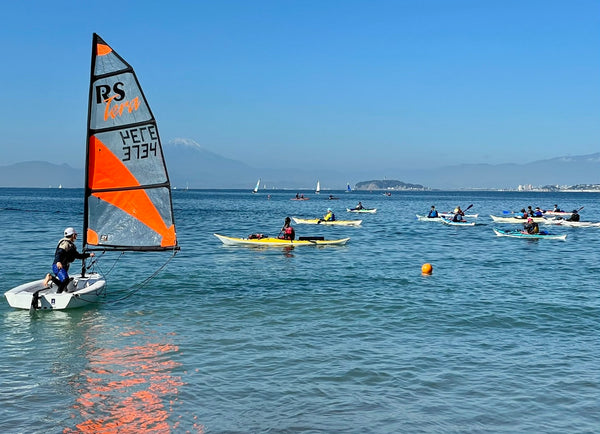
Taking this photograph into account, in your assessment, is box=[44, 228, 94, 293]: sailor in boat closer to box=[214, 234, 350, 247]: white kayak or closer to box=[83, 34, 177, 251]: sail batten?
box=[83, 34, 177, 251]: sail batten

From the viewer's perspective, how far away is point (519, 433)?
9.04 metres

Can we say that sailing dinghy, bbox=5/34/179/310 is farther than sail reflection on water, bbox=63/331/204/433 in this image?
Yes

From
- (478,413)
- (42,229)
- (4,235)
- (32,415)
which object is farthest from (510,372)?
(42,229)

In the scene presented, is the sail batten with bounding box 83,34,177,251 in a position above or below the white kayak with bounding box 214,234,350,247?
above

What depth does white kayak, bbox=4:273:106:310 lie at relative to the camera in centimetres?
1608

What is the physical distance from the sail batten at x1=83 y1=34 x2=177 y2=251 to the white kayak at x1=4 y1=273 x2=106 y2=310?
1.35 metres

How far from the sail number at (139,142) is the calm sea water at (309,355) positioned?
4.73 meters

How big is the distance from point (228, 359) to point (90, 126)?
8139 mm

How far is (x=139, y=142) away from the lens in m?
16.9

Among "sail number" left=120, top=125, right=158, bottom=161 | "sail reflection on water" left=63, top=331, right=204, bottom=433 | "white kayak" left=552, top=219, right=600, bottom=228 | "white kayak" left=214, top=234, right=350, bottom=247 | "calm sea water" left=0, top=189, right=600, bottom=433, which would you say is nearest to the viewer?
"sail reflection on water" left=63, top=331, right=204, bottom=433

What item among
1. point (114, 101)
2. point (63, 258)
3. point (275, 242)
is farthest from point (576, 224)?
point (63, 258)

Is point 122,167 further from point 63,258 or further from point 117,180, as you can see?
point 63,258

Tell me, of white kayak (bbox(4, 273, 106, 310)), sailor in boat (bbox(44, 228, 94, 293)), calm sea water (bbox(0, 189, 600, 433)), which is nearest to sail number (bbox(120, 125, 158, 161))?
sailor in boat (bbox(44, 228, 94, 293))

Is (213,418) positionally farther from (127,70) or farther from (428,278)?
(428,278)
